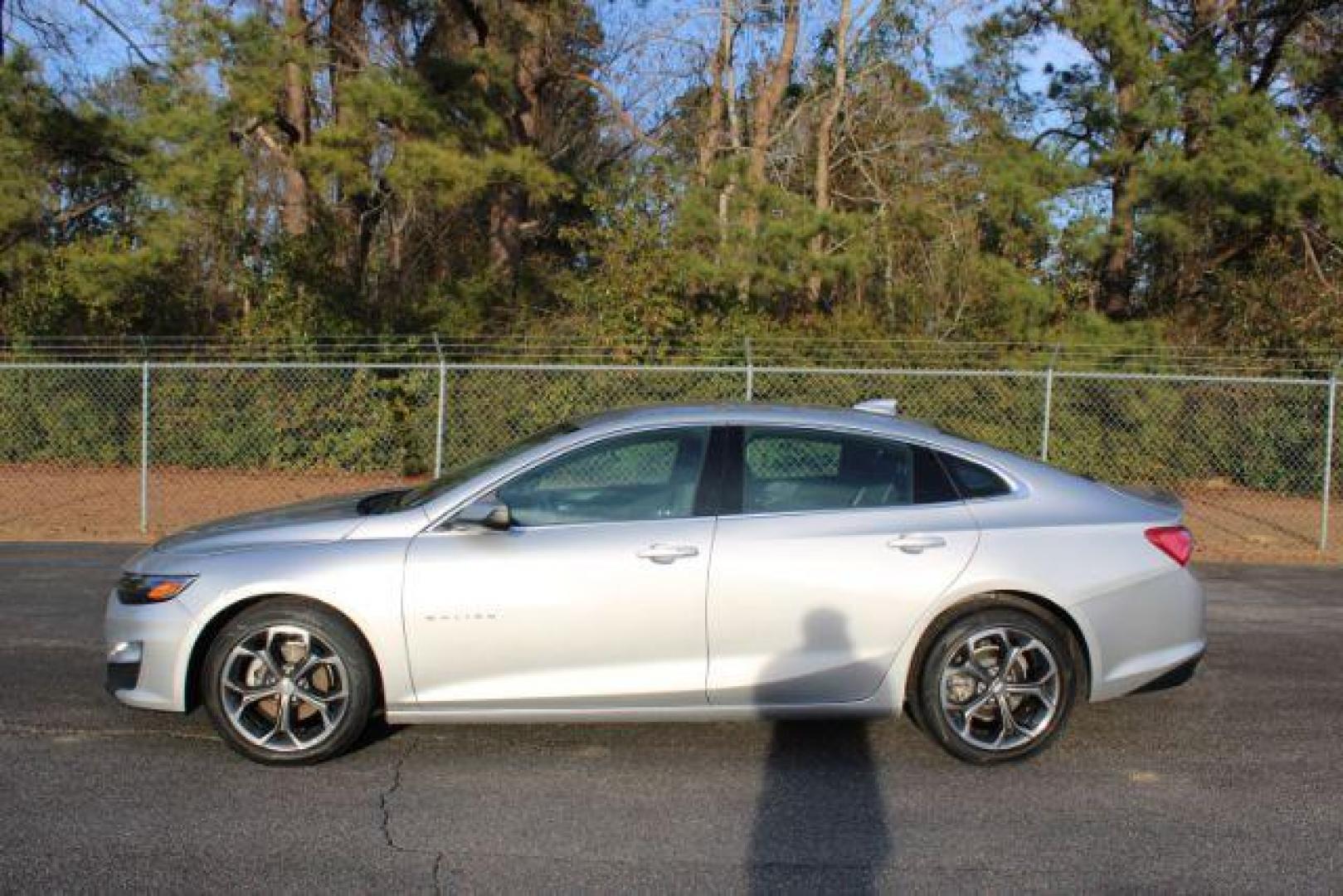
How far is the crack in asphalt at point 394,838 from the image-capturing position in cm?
400

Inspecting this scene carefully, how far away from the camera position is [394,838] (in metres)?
4.32

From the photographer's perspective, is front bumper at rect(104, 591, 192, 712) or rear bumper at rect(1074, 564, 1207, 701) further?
rear bumper at rect(1074, 564, 1207, 701)

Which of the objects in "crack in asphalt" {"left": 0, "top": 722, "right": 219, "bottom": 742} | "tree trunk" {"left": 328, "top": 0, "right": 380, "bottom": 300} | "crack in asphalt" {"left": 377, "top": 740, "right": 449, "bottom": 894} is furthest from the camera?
"tree trunk" {"left": 328, "top": 0, "right": 380, "bottom": 300}

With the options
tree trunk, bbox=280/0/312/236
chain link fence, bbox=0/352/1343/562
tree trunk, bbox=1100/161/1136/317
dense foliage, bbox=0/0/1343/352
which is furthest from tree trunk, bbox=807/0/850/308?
tree trunk, bbox=280/0/312/236

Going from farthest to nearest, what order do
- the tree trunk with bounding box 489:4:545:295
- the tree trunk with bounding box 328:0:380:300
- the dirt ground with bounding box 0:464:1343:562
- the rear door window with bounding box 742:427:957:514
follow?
the tree trunk with bounding box 489:4:545:295 → the tree trunk with bounding box 328:0:380:300 → the dirt ground with bounding box 0:464:1343:562 → the rear door window with bounding box 742:427:957:514

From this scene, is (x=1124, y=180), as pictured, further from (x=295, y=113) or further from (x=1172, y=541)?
(x=295, y=113)

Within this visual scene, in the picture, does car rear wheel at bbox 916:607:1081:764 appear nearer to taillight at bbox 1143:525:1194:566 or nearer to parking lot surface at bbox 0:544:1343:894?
parking lot surface at bbox 0:544:1343:894

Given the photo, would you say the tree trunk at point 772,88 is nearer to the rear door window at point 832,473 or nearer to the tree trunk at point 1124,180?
the tree trunk at point 1124,180

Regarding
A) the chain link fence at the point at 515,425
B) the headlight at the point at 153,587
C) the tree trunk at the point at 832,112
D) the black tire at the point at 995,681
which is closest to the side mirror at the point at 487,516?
the headlight at the point at 153,587

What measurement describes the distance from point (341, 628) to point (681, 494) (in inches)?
59.8

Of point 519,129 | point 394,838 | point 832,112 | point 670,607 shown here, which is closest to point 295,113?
point 519,129

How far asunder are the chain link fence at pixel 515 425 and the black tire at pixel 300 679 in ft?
27.8

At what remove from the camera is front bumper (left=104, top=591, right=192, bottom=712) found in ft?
16.3

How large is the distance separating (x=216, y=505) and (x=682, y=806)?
1045 cm
